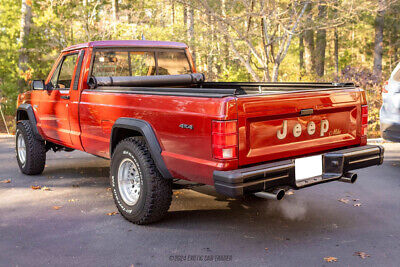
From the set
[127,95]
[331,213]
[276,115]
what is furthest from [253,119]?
[331,213]

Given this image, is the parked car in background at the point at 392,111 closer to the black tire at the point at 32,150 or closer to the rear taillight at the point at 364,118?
the rear taillight at the point at 364,118

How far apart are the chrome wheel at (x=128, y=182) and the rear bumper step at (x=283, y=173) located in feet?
4.75

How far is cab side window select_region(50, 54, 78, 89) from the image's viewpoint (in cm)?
624

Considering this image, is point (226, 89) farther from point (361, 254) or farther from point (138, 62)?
point (138, 62)

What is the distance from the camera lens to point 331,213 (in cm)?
519

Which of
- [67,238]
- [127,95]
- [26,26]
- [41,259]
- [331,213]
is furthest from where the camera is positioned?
[26,26]

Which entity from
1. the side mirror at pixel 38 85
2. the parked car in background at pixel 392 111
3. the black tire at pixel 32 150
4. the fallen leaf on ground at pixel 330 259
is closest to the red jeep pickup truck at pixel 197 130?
the side mirror at pixel 38 85

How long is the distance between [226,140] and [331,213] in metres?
2.10

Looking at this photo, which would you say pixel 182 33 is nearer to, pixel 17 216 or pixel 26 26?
pixel 26 26

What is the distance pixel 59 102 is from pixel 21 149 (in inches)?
73.3

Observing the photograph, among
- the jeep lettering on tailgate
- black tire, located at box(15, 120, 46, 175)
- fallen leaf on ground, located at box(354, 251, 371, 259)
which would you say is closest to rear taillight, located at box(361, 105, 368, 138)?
the jeep lettering on tailgate

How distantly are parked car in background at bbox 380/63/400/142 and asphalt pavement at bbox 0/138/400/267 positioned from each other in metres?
0.67

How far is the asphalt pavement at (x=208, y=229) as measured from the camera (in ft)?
13.0

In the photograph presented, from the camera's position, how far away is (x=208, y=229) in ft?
15.5
